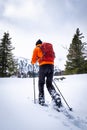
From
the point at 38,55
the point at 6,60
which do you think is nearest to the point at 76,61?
the point at 6,60

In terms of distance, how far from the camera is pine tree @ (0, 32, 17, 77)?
118 ft

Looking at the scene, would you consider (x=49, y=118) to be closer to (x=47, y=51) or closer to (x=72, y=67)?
(x=47, y=51)

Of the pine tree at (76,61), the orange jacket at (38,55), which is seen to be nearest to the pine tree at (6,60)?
the pine tree at (76,61)

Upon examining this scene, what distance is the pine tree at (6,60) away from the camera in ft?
118

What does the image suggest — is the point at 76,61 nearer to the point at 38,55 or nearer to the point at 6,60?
the point at 6,60

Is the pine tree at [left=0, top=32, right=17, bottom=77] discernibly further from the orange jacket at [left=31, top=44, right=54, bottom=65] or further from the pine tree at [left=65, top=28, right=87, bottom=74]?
the orange jacket at [left=31, top=44, right=54, bottom=65]

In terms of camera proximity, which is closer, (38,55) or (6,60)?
(38,55)

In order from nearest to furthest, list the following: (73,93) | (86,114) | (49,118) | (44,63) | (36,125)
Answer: (36,125) → (49,118) → (86,114) → (44,63) → (73,93)

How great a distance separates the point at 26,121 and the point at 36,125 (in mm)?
236

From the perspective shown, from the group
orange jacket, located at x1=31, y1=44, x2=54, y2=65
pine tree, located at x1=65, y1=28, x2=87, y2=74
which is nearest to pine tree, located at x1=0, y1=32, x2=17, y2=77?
pine tree, located at x1=65, y1=28, x2=87, y2=74

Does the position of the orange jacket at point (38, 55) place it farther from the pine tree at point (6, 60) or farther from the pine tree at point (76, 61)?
the pine tree at point (6, 60)

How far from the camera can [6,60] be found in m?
36.5

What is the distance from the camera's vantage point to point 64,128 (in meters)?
3.78

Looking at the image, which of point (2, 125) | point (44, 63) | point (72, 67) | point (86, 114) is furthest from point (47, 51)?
point (72, 67)
